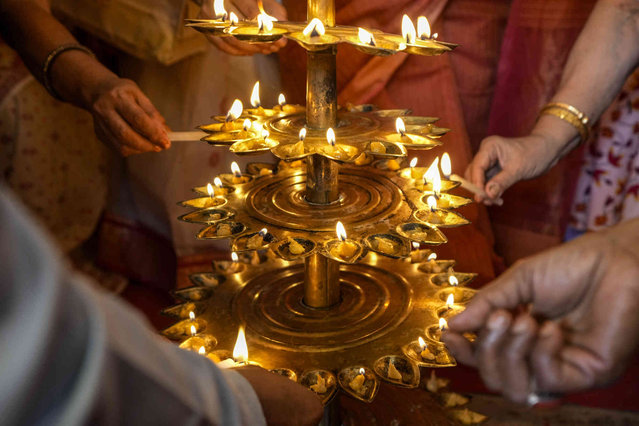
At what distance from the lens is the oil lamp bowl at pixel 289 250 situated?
0.81 meters

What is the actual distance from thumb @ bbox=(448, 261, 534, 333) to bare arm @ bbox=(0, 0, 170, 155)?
67 cm

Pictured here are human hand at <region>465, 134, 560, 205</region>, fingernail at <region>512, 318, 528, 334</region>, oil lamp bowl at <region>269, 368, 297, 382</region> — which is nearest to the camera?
fingernail at <region>512, 318, 528, 334</region>

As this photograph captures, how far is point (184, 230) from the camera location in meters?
1.77

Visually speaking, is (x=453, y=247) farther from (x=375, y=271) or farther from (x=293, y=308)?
(x=293, y=308)

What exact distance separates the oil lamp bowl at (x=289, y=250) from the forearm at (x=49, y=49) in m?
0.66

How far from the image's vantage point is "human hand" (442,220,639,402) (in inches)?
24.6

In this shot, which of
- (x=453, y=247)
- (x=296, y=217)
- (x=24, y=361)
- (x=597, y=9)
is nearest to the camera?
(x=24, y=361)

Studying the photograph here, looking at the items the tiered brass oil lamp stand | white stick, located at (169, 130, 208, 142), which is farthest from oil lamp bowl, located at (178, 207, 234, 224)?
white stick, located at (169, 130, 208, 142)

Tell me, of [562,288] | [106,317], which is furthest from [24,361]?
[562,288]

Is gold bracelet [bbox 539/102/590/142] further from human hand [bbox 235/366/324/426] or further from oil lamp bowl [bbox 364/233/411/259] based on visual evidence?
human hand [bbox 235/366/324/426]

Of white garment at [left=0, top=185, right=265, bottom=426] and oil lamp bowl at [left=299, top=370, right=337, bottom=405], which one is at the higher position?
white garment at [left=0, top=185, right=265, bottom=426]

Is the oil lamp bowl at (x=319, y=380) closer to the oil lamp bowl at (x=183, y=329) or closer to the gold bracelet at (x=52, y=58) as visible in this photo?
the oil lamp bowl at (x=183, y=329)

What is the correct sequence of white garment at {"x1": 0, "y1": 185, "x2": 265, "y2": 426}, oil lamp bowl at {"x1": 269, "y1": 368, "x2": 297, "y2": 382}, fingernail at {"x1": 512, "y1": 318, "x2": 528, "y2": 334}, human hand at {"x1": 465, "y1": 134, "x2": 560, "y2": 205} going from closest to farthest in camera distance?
1. white garment at {"x1": 0, "y1": 185, "x2": 265, "y2": 426}
2. fingernail at {"x1": 512, "y1": 318, "x2": 528, "y2": 334}
3. oil lamp bowl at {"x1": 269, "y1": 368, "x2": 297, "y2": 382}
4. human hand at {"x1": 465, "y1": 134, "x2": 560, "y2": 205}

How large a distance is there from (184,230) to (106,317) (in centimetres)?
135
